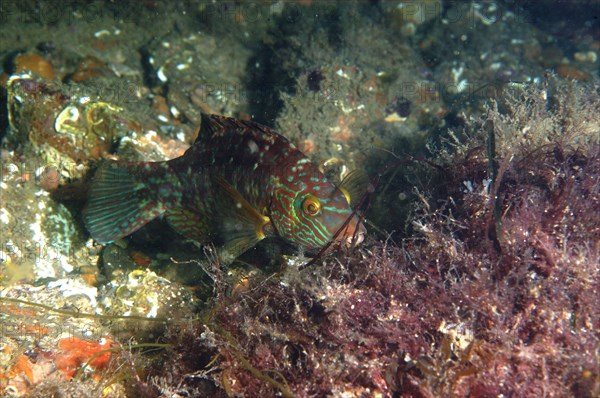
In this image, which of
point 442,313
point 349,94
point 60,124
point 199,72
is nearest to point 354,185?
point 442,313

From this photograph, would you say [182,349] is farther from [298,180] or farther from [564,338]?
[564,338]

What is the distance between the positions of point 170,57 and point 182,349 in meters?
6.15

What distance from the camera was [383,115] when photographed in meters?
6.53

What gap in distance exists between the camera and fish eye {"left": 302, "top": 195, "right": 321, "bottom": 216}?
3581 mm

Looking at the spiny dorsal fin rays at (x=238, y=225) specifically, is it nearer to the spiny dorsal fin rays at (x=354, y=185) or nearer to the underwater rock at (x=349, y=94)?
the spiny dorsal fin rays at (x=354, y=185)

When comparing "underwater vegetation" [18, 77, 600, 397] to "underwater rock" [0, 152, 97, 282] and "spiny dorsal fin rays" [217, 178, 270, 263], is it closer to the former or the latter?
"spiny dorsal fin rays" [217, 178, 270, 263]

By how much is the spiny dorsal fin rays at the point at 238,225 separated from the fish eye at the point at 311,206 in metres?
0.47

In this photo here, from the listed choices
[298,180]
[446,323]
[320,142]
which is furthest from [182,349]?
[320,142]

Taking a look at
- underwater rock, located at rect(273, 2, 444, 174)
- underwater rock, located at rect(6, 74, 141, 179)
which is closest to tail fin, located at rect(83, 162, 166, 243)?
underwater rock, located at rect(6, 74, 141, 179)

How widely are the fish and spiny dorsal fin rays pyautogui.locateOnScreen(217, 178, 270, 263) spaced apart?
0.03 ft

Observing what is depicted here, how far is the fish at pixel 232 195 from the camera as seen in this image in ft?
12.0

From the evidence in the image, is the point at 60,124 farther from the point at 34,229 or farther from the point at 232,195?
the point at 232,195

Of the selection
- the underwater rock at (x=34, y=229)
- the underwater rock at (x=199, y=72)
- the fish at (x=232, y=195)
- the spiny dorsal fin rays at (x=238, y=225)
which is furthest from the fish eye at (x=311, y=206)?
the underwater rock at (x=199, y=72)

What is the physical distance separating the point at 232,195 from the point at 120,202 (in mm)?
1705
